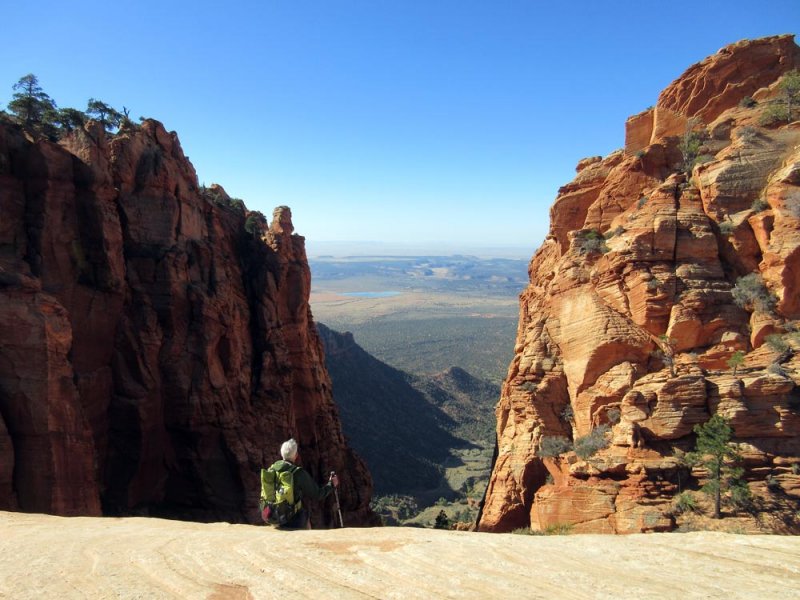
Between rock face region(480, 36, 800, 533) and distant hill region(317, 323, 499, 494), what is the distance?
98.9 feet

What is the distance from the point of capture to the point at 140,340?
24.5 m

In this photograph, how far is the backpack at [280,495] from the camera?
407 inches

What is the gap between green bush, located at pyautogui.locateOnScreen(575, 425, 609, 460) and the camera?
20.4 metres

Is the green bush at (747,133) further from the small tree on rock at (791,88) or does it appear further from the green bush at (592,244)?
the green bush at (592,244)

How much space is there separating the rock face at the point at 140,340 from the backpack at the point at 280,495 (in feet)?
35.8

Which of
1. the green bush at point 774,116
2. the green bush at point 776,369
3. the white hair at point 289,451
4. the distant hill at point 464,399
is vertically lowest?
the distant hill at point 464,399

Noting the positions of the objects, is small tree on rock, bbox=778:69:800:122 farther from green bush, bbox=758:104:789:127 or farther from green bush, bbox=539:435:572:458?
green bush, bbox=539:435:572:458

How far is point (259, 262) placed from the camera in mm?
32562

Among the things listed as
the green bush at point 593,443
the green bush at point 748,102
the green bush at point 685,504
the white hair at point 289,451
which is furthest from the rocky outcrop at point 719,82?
the white hair at point 289,451

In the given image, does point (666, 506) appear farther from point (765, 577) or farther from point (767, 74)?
point (767, 74)

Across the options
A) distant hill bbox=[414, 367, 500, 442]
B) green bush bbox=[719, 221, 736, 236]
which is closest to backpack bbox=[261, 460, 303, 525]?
green bush bbox=[719, 221, 736, 236]

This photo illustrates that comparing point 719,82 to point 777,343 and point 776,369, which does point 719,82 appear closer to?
point 777,343

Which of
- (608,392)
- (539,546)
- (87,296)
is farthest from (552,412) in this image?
(87,296)

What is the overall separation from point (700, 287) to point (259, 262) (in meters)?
23.6
